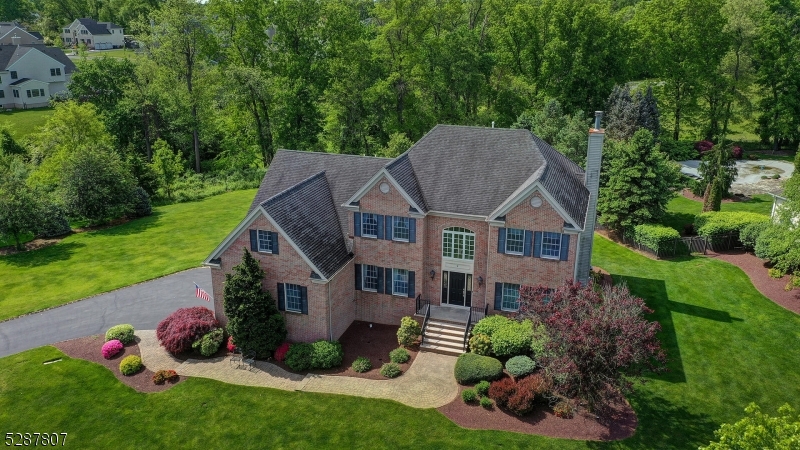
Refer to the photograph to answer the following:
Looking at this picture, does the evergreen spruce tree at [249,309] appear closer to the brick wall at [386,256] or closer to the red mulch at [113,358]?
the red mulch at [113,358]

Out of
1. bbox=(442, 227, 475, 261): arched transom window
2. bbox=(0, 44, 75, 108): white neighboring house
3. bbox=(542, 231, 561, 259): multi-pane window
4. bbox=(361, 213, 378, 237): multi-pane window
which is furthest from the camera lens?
bbox=(0, 44, 75, 108): white neighboring house

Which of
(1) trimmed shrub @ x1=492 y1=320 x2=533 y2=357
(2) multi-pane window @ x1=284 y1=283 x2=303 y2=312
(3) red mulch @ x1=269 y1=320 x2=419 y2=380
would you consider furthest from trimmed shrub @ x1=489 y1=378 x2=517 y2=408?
(2) multi-pane window @ x1=284 y1=283 x2=303 y2=312

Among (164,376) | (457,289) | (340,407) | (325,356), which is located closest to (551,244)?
(457,289)

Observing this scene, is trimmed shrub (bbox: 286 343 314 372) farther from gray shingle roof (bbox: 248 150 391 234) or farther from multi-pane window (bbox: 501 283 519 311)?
multi-pane window (bbox: 501 283 519 311)

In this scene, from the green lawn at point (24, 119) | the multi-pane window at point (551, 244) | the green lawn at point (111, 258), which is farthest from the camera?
the green lawn at point (24, 119)

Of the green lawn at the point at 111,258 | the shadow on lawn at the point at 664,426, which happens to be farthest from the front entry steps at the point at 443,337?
the green lawn at the point at 111,258

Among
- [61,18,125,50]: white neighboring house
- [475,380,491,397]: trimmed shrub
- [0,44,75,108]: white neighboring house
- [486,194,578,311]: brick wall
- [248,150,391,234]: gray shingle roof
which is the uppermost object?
[61,18,125,50]: white neighboring house

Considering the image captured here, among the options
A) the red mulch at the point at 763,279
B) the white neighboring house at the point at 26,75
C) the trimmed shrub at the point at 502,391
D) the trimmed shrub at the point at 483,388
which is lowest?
the trimmed shrub at the point at 483,388
